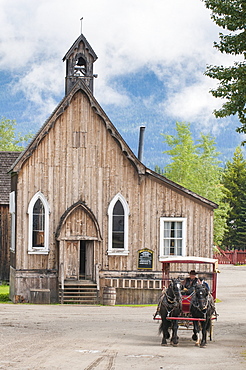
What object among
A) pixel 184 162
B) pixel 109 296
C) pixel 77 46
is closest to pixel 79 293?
pixel 109 296

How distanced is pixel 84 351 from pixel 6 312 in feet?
35.0

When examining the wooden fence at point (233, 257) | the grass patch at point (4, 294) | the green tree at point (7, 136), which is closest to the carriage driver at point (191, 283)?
the grass patch at point (4, 294)

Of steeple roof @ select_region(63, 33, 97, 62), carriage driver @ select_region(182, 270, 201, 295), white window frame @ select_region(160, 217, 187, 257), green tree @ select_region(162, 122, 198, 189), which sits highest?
steeple roof @ select_region(63, 33, 97, 62)

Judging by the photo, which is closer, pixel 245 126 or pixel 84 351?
pixel 84 351

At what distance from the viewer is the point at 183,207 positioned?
32719 mm

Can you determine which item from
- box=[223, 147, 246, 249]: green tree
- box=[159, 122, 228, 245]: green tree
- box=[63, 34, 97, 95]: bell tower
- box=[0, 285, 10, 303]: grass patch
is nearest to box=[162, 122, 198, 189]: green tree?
box=[159, 122, 228, 245]: green tree

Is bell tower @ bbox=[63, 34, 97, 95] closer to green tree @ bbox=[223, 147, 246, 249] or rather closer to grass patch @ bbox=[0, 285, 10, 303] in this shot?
grass patch @ bbox=[0, 285, 10, 303]

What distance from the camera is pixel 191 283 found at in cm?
2127

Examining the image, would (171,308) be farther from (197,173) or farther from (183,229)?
(197,173)

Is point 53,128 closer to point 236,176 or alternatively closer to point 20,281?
point 20,281

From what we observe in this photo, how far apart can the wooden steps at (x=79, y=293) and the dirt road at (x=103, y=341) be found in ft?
3.33

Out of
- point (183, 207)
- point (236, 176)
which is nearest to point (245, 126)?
point (183, 207)

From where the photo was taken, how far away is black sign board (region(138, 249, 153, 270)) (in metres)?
32.5

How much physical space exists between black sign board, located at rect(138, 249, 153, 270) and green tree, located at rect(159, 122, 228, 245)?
100 feet
